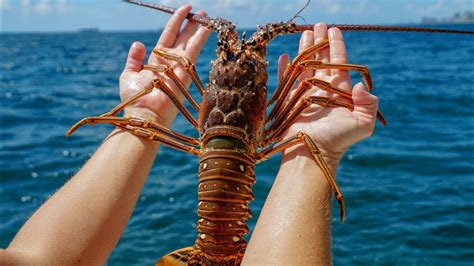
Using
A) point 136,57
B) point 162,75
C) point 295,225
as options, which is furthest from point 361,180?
point 295,225

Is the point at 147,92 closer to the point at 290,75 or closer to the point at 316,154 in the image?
the point at 290,75

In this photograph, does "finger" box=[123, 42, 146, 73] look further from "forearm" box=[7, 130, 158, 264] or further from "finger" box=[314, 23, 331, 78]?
"finger" box=[314, 23, 331, 78]

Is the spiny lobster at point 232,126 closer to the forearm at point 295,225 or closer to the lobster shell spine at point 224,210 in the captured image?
the lobster shell spine at point 224,210

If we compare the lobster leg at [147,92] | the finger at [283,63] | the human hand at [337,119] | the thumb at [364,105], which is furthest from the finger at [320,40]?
the lobster leg at [147,92]

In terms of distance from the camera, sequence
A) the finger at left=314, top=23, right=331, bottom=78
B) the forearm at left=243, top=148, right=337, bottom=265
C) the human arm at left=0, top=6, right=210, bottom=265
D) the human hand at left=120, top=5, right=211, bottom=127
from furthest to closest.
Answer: the human hand at left=120, top=5, right=211, bottom=127 < the finger at left=314, top=23, right=331, bottom=78 < the human arm at left=0, top=6, right=210, bottom=265 < the forearm at left=243, top=148, right=337, bottom=265

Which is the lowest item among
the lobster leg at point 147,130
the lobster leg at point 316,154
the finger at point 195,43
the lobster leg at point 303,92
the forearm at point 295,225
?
the forearm at point 295,225

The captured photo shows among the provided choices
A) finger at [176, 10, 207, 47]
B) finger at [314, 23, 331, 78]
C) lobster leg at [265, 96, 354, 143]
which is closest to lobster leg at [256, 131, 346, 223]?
lobster leg at [265, 96, 354, 143]
